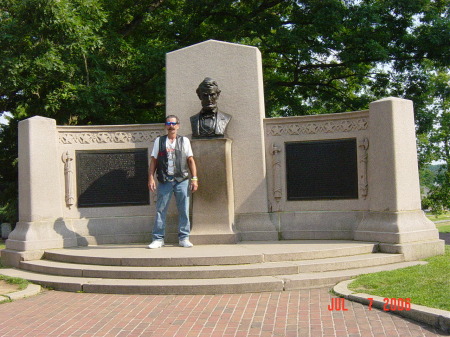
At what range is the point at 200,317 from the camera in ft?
20.1

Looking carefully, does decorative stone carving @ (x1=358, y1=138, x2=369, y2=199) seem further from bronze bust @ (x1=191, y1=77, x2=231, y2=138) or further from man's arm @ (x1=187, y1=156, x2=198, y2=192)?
man's arm @ (x1=187, y1=156, x2=198, y2=192)

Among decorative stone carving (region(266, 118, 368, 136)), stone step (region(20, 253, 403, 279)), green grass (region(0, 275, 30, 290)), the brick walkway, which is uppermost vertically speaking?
decorative stone carving (region(266, 118, 368, 136))

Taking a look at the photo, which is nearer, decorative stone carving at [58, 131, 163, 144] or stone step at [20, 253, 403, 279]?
stone step at [20, 253, 403, 279]

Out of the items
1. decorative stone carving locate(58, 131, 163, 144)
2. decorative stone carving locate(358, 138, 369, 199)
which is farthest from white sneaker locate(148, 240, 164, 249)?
decorative stone carving locate(358, 138, 369, 199)

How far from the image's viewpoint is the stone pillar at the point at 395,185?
9055 mm

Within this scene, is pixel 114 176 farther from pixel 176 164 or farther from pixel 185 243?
pixel 185 243

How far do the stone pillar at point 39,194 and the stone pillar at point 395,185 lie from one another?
5.76m

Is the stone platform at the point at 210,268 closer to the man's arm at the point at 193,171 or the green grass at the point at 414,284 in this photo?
the green grass at the point at 414,284

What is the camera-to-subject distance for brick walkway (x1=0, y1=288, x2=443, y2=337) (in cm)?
555

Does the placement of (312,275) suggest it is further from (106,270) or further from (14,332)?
(14,332)

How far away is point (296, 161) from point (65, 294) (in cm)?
509

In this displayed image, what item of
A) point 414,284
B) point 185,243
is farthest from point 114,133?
point 414,284

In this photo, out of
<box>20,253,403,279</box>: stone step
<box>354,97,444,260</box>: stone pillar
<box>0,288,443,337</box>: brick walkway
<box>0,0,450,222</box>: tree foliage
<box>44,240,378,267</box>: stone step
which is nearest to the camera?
<box>0,288,443,337</box>: brick walkway

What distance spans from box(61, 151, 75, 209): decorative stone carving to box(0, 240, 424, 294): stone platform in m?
1.66
